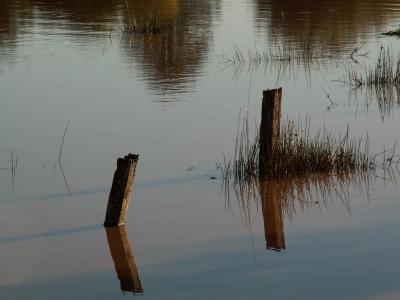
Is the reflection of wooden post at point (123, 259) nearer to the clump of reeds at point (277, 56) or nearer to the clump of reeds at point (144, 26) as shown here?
the clump of reeds at point (277, 56)

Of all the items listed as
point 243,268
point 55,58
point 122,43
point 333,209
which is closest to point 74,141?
point 333,209

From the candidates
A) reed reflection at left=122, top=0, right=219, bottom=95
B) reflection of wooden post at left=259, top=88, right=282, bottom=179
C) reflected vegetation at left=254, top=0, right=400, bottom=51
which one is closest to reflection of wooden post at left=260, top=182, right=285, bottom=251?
reflection of wooden post at left=259, top=88, right=282, bottom=179

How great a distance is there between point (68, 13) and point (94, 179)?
2453 centimetres

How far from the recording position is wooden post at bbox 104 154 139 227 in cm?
984

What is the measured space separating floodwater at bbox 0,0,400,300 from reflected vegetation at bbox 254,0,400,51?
5.30ft

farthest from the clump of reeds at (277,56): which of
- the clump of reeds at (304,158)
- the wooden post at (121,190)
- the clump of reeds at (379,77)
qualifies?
the wooden post at (121,190)

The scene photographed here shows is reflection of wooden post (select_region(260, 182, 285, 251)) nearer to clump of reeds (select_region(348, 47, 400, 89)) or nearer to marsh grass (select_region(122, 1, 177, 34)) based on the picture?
clump of reeds (select_region(348, 47, 400, 89))

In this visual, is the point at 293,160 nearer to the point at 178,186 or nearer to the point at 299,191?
the point at 299,191

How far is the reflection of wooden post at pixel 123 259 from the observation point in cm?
873

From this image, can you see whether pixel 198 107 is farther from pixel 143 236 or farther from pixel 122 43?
pixel 122 43

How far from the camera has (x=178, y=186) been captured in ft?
39.9

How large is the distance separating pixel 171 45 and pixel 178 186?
15.2m

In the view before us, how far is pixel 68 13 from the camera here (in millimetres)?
36125

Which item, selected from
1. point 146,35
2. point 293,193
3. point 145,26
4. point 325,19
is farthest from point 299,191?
Result: point 325,19
